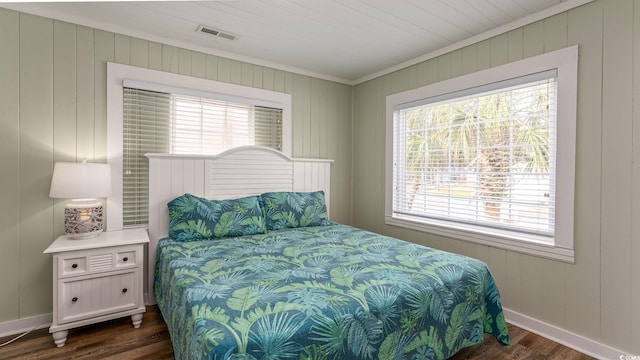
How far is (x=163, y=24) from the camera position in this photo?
260cm

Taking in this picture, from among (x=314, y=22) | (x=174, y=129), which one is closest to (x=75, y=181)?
(x=174, y=129)

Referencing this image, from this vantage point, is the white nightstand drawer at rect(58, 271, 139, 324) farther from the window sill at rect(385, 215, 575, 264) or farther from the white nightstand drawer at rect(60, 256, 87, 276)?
the window sill at rect(385, 215, 575, 264)

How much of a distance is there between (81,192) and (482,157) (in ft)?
10.6

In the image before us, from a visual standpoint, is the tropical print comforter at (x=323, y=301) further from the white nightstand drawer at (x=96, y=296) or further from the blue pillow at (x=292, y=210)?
the blue pillow at (x=292, y=210)

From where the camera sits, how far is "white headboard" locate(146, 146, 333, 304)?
2.75m

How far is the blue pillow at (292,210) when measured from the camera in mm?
3045

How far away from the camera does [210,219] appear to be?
265 centimetres

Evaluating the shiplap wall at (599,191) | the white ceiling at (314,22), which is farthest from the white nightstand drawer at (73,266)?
the shiplap wall at (599,191)

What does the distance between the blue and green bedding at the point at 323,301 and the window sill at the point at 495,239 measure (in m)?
0.69

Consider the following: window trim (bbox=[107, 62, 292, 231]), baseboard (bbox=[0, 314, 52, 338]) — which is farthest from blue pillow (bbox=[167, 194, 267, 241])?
baseboard (bbox=[0, 314, 52, 338])

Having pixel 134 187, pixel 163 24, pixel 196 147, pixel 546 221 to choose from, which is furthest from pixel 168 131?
pixel 546 221

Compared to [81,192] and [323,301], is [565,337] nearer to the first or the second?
[323,301]

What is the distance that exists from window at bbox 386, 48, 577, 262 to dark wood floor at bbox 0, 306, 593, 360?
0.65m

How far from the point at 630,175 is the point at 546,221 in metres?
0.60
